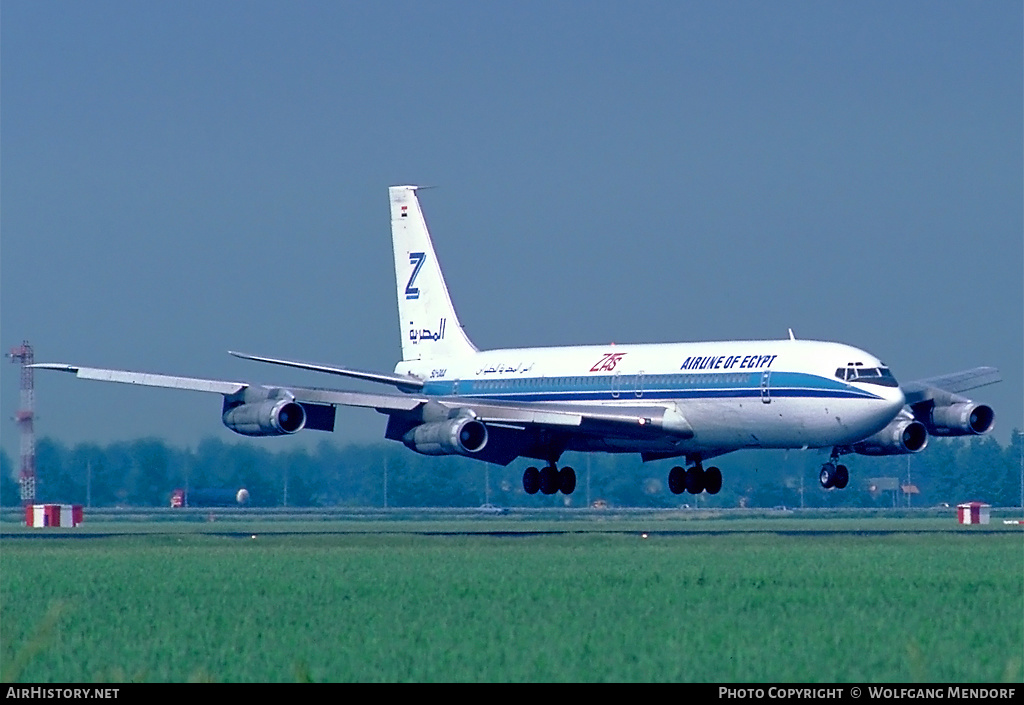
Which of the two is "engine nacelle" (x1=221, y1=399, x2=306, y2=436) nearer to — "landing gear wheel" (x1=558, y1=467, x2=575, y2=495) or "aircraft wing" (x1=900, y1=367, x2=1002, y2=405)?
"landing gear wheel" (x1=558, y1=467, x2=575, y2=495)

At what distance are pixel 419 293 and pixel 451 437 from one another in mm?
14723

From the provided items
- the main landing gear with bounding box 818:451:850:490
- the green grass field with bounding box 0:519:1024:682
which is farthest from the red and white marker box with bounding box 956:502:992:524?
the green grass field with bounding box 0:519:1024:682

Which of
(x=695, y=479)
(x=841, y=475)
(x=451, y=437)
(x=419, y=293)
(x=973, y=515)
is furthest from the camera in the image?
(x=973, y=515)

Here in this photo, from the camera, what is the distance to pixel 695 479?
62.4 meters

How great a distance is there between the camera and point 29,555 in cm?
4450

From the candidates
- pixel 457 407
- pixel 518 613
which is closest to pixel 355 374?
pixel 457 407

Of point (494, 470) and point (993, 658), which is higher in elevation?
point (494, 470)

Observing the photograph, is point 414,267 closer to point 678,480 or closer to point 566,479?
point 566,479

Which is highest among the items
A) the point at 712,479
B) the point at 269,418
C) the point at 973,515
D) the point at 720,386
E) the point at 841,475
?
the point at 720,386

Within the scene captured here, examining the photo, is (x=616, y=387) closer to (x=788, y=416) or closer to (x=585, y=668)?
(x=788, y=416)

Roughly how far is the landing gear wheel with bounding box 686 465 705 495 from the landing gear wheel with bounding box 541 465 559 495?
4.50 m

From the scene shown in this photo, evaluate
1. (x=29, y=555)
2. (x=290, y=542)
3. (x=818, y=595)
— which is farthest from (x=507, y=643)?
(x=290, y=542)

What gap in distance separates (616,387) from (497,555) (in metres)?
19.0

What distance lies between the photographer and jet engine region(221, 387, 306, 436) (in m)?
56.8
